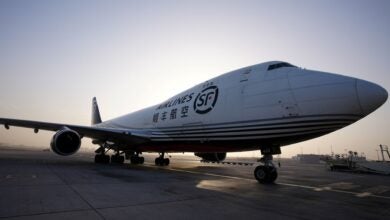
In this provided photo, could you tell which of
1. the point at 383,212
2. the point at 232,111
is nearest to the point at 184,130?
the point at 232,111

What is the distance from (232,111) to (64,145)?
9.59 metres

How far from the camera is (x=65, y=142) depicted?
46.7 ft

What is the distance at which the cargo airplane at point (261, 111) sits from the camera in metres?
7.52

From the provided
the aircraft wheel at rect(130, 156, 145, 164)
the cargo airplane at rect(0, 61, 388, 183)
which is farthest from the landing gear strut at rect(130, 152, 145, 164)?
the cargo airplane at rect(0, 61, 388, 183)

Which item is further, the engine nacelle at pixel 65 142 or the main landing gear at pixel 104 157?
the main landing gear at pixel 104 157

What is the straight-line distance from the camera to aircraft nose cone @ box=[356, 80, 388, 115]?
7.23 metres

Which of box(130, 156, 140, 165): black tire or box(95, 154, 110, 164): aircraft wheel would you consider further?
box(130, 156, 140, 165): black tire

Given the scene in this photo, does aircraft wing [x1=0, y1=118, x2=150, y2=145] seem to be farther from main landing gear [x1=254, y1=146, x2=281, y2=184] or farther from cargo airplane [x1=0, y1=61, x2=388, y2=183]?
main landing gear [x1=254, y1=146, x2=281, y2=184]

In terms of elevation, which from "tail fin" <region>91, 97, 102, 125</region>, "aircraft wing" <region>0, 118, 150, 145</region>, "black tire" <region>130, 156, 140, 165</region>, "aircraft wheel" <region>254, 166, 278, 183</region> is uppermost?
"tail fin" <region>91, 97, 102, 125</region>

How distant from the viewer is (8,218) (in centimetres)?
387

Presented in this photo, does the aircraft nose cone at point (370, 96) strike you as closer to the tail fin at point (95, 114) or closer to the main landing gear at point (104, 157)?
the main landing gear at point (104, 157)

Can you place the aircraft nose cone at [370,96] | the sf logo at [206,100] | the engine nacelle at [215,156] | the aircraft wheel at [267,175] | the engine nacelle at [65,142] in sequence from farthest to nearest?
1. the engine nacelle at [215,156]
2. the engine nacelle at [65,142]
3. the sf logo at [206,100]
4. the aircraft wheel at [267,175]
5. the aircraft nose cone at [370,96]

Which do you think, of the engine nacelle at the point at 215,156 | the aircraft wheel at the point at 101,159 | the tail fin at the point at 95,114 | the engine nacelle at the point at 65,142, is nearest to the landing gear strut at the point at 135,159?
the aircraft wheel at the point at 101,159

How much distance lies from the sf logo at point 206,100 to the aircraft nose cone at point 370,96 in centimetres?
525
